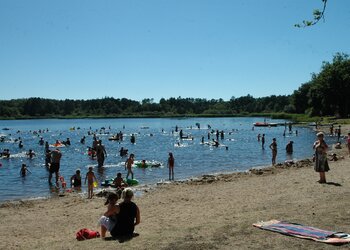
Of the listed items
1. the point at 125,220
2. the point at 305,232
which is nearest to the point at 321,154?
the point at 305,232

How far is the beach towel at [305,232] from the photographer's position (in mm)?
7410

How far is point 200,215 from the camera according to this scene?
1137 centimetres

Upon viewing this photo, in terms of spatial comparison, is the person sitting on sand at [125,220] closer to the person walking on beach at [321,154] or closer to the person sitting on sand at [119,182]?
the person walking on beach at [321,154]

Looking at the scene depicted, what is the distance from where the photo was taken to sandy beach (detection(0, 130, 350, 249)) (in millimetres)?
7871

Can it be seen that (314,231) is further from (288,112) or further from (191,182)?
(288,112)

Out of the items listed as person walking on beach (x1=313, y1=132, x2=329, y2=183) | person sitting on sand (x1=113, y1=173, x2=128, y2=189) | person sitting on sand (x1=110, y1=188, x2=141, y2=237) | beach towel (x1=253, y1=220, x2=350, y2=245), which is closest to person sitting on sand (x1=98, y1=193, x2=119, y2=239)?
person sitting on sand (x1=110, y1=188, x2=141, y2=237)

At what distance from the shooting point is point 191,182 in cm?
2050

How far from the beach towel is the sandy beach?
0.60ft

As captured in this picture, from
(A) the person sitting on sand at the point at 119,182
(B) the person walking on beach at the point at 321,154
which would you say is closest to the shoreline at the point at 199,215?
(B) the person walking on beach at the point at 321,154

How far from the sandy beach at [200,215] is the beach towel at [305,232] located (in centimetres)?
18

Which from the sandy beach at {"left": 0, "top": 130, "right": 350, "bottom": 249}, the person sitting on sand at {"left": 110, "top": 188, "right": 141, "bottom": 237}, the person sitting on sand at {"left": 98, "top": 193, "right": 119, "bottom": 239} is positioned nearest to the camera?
the sandy beach at {"left": 0, "top": 130, "right": 350, "bottom": 249}

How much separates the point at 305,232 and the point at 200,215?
386 centimetres

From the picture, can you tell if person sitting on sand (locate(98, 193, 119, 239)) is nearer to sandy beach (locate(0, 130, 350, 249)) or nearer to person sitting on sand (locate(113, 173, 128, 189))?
sandy beach (locate(0, 130, 350, 249))

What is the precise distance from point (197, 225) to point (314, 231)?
257cm
